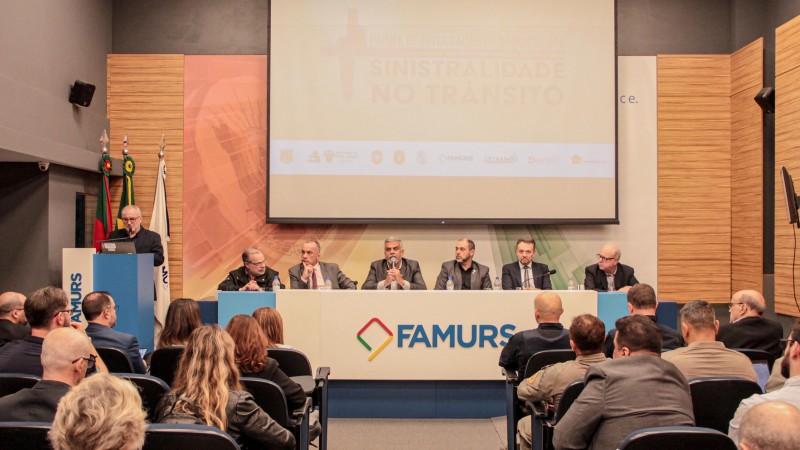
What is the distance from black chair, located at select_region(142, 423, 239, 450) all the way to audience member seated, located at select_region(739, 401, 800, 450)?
1320mm

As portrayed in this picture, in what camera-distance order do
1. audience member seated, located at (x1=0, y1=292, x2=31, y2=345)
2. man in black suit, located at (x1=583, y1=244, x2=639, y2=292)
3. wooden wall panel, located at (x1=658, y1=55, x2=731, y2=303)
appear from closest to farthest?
audience member seated, located at (x1=0, y1=292, x2=31, y2=345), man in black suit, located at (x1=583, y1=244, x2=639, y2=292), wooden wall panel, located at (x1=658, y1=55, x2=731, y2=303)

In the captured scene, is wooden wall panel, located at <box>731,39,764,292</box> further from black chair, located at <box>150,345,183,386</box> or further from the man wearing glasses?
black chair, located at <box>150,345,183,386</box>

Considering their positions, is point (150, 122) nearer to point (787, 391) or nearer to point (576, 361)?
point (576, 361)

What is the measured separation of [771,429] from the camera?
147 centimetres

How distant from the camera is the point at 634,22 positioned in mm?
7762

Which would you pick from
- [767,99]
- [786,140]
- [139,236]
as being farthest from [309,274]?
[767,99]

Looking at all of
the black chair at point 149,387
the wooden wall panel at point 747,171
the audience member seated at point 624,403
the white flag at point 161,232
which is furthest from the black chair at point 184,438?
the wooden wall panel at point 747,171

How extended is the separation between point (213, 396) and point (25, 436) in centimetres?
64

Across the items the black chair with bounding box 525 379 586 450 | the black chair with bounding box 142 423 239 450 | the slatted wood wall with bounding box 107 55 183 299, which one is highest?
the slatted wood wall with bounding box 107 55 183 299

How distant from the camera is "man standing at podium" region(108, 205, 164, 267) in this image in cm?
658

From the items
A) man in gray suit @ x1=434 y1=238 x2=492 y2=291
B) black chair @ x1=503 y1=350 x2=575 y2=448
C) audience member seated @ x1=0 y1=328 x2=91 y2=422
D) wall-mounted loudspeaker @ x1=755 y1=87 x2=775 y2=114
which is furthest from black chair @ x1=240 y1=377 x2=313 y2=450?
wall-mounted loudspeaker @ x1=755 y1=87 x2=775 y2=114

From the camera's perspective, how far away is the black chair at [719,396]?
2.76m

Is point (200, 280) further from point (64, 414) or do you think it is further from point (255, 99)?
point (64, 414)

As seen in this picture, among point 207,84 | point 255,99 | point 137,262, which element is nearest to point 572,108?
point 255,99
